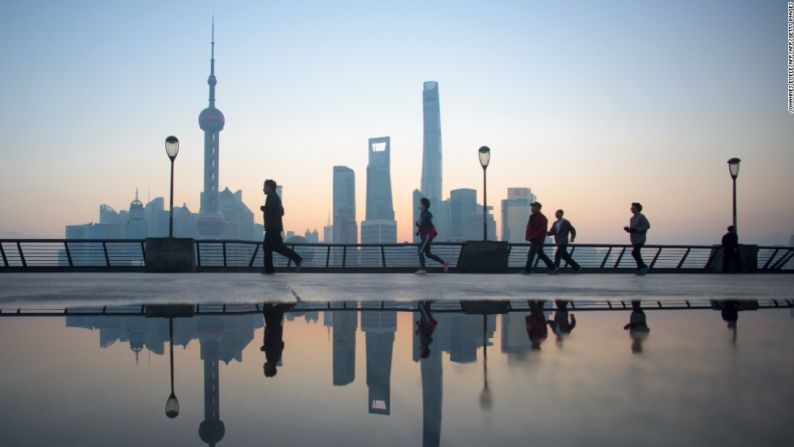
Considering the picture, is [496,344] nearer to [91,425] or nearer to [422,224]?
[91,425]

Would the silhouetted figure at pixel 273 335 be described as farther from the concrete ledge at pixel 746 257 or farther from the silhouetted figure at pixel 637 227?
the concrete ledge at pixel 746 257

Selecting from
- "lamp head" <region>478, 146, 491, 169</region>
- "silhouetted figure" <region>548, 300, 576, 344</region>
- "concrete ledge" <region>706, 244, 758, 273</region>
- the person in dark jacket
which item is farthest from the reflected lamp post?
"concrete ledge" <region>706, 244, 758, 273</region>

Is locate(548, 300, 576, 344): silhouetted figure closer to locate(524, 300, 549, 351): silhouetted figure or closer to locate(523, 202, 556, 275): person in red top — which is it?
locate(524, 300, 549, 351): silhouetted figure

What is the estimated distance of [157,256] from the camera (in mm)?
15336

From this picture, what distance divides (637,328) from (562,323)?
545mm

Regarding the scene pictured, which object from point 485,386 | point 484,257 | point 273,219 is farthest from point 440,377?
point 484,257

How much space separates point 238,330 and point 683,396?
2.72 metres


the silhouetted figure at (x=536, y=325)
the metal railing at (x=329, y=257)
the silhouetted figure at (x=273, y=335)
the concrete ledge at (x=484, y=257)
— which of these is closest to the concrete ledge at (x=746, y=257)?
the metal railing at (x=329, y=257)

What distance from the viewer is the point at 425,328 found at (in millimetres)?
3965

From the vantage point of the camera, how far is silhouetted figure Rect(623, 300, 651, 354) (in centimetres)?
336

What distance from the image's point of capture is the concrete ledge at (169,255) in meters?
15.3

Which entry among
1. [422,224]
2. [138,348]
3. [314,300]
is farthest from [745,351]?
[422,224]

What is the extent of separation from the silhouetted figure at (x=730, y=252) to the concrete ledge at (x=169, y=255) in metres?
17.5

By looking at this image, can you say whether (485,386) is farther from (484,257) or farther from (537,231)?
(484,257)
